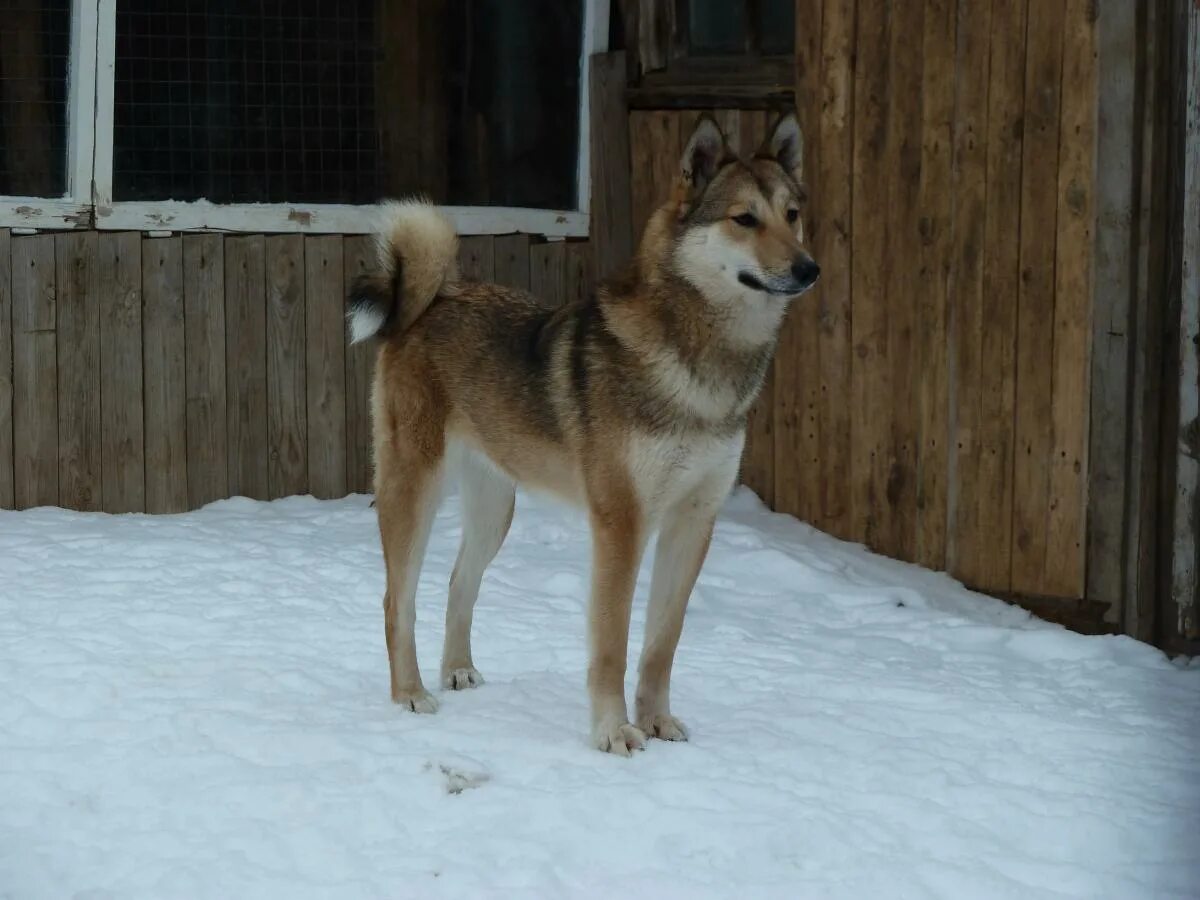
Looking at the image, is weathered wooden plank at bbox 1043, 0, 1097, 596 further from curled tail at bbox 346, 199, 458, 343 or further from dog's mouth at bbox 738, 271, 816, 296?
curled tail at bbox 346, 199, 458, 343

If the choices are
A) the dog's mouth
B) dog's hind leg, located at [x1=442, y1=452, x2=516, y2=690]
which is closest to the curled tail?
dog's hind leg, located at [x1=442, y1=452, x2=516, y2=690]

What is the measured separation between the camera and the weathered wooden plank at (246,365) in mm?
7051

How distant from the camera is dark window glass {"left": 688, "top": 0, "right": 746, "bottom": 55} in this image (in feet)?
22.9

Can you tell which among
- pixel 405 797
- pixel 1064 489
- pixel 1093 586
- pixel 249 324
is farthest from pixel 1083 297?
pixel 249 324

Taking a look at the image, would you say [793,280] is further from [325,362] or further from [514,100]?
[514,100]

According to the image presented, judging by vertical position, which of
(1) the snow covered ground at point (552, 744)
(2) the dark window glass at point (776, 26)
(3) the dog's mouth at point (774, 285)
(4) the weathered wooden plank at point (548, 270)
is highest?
(2) the dark window glass at point (776, 26)

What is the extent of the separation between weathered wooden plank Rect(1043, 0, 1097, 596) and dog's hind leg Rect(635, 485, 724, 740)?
2069 millimetres

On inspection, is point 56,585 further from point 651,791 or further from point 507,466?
point 651,791

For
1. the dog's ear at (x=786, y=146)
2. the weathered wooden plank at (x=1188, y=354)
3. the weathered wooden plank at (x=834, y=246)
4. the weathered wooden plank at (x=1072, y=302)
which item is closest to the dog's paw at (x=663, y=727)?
the dog's ear at (x=786, y=146)

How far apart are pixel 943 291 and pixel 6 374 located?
4.18 metres

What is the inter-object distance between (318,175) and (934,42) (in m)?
2.96

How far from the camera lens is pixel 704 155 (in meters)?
4.14

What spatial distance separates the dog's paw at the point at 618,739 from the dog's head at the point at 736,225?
3.99 feet

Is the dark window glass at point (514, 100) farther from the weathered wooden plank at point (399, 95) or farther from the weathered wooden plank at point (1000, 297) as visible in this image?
the weathered wooden plank at point (1000, 297)
